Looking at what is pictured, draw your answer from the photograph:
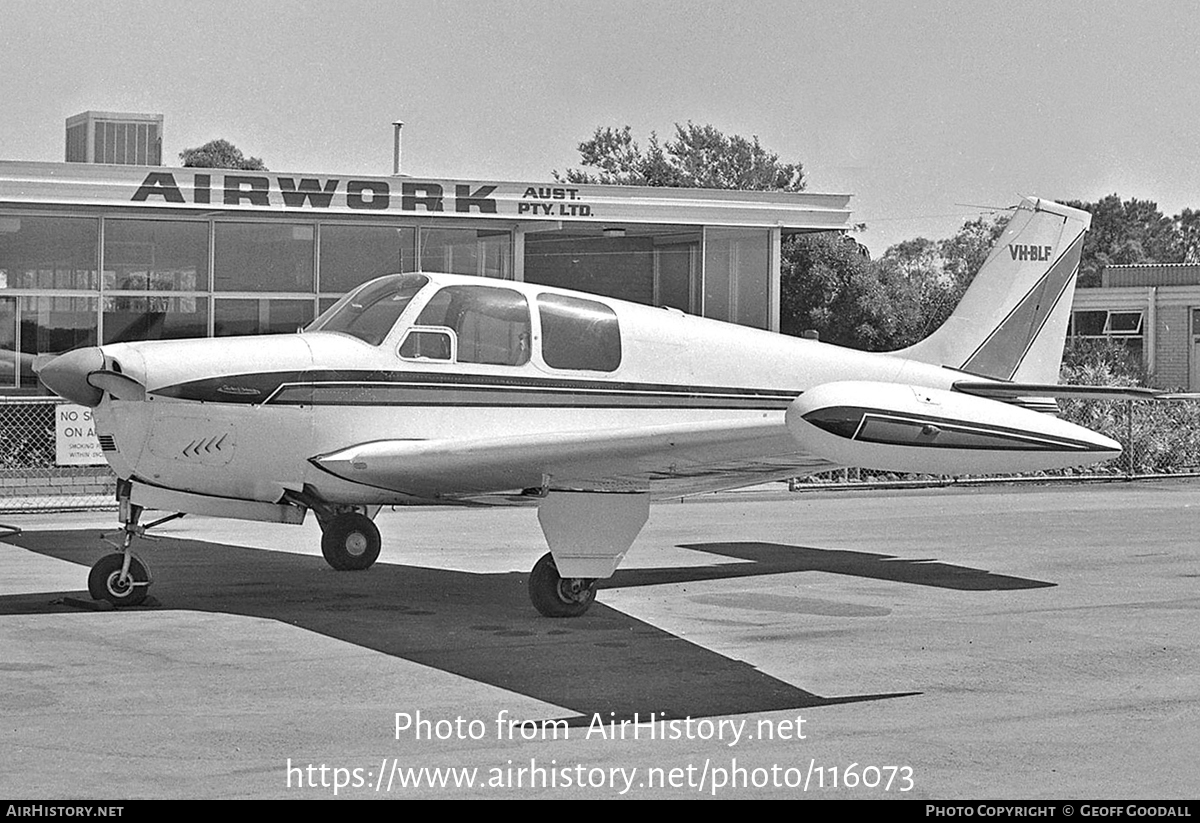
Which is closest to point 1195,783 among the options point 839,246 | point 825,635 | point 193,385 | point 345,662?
point 825,635

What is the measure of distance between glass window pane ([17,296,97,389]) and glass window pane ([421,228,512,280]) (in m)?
4.99

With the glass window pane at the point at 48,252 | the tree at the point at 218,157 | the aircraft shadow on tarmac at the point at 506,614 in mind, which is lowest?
the aircraft shadow on tarmac at the point at 506,614

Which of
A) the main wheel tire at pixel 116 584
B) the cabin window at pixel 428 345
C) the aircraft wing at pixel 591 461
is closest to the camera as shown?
the aircraft wing at pixel 591 461

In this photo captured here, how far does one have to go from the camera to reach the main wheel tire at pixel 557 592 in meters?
10.0

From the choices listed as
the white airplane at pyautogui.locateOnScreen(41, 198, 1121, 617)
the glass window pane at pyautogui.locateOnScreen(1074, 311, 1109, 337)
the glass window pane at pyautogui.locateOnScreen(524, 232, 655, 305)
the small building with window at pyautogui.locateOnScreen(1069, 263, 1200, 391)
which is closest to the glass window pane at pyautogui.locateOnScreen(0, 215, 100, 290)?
the glass window pane at pyautogui.locateOnScreen(524, 232, 655, 305)

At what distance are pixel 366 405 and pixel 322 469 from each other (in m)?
0.54

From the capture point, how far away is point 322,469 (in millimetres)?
→ 10359

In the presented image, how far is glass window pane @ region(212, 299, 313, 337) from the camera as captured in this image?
2225 centimetres

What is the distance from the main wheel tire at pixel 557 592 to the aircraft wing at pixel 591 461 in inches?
22.6

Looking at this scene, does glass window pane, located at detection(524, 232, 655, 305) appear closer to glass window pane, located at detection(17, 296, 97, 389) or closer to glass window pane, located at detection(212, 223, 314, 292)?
glass window pane, located at detection(212, 223, 314, 292)

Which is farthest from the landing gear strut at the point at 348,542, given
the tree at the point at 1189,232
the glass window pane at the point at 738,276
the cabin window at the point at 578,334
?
the tree at the point at 1189,232

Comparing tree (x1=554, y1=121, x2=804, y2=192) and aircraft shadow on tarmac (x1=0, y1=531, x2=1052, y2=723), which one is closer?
aircraft shadow on tarmac (x1=0, y1=531, x2=1052, y2=723)

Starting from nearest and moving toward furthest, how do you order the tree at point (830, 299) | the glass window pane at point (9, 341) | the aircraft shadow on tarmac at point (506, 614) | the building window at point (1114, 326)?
the aircraft shadow on tarmac at point (506, 614) → the glass window pane at point (9, 341) → the tree at point (830, 299) → the building window at point (1114, 326)

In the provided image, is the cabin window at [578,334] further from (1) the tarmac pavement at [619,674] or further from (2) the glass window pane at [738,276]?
(2) the glass window pane at [738,276]
